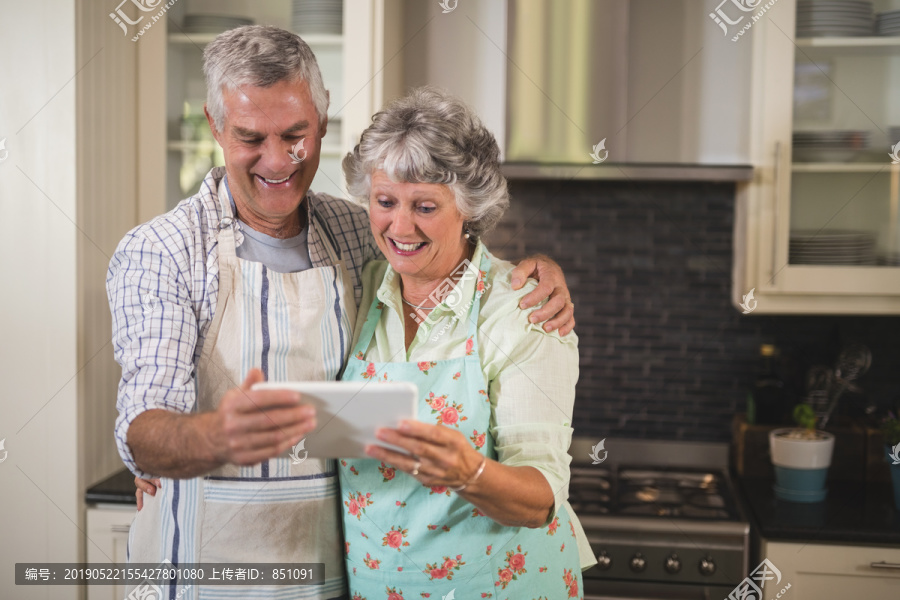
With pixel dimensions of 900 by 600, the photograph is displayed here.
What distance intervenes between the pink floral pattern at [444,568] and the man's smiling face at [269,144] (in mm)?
610

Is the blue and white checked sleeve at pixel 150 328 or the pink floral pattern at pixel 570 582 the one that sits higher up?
the blue and white checked sleeve at pixel 150 328

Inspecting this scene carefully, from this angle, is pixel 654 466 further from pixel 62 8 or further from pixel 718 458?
pixel 62 8

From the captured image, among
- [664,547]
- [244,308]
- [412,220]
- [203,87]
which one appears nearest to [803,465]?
[664,547]

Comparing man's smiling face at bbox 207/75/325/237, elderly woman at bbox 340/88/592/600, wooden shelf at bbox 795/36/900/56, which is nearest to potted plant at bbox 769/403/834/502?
wooden shelf at bbox 795/36/900/56

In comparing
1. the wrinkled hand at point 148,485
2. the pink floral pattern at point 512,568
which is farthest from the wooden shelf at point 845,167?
the wrinkled hand at point 148,485

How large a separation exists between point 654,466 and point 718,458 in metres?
0.21

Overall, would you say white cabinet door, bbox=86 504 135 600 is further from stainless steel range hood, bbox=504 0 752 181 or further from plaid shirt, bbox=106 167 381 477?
stainless steel range hood, bbox=504 0 752 181

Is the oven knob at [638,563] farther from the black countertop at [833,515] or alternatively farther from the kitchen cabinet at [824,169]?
the kitchen cabinet at [824,169]

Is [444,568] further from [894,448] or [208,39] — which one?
[208,39]

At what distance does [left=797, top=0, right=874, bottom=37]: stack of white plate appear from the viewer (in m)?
2.12

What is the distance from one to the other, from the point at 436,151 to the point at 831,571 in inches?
58.1

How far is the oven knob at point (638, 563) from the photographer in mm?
2027

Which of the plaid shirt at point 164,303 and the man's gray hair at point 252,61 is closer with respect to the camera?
the plaid shirt at point 164,303

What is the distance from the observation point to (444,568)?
1233 mm
